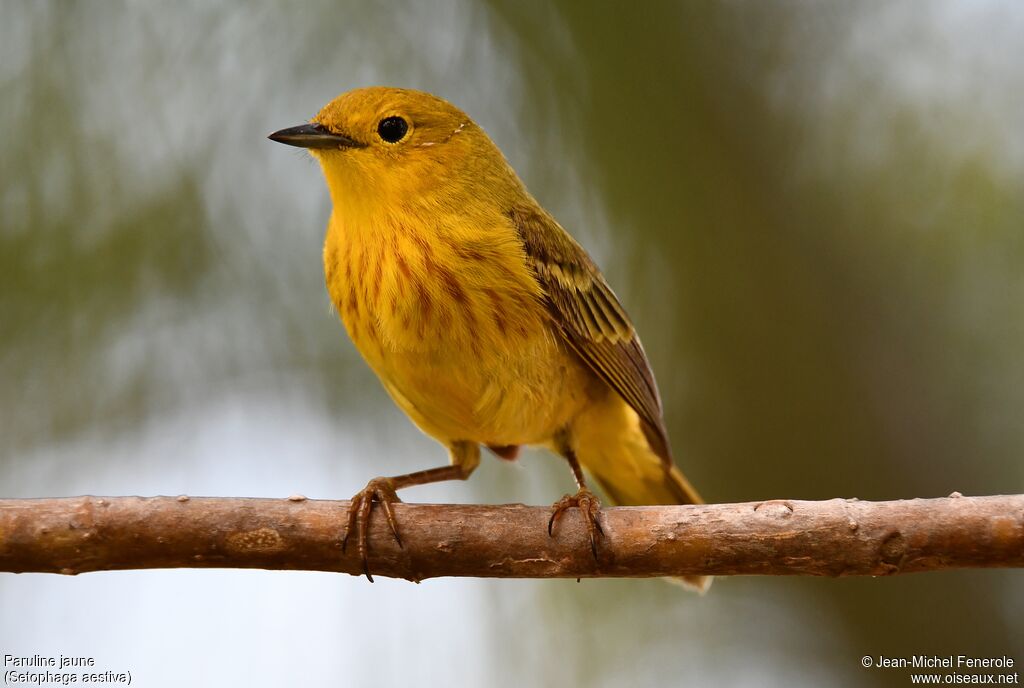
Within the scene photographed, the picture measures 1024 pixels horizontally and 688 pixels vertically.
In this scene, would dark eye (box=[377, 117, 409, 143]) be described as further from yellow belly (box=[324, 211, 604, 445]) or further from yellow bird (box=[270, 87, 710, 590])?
yellow belly (box=[324, 211, 604, 445])

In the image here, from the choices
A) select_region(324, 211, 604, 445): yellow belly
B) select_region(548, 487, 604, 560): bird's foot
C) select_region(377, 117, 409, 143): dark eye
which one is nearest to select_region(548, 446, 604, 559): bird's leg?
select_region(548, 487, 604, 560): bird's foot

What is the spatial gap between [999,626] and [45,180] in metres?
4.33

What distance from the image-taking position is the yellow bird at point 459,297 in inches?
135

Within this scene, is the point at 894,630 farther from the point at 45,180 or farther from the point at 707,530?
the point at 45,180

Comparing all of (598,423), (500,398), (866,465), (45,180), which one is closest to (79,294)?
(45,180)

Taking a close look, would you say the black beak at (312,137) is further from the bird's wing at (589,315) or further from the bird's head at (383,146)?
the bird's wing at (589,315)

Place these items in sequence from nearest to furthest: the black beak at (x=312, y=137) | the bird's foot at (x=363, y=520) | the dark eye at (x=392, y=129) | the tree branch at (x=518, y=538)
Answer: the tree branch at (x=518, y=538)
the bird's foot at (x=363, y=520)
the black beak at (x=312, y=137)
the dark eye at (x=392, y=129)

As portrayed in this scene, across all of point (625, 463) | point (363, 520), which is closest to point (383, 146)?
point (363, 520)

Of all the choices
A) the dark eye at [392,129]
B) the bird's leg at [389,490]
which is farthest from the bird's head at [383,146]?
the bird's leg at [389,490]

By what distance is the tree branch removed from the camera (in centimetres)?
284

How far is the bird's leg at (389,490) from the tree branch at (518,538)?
0.03 m

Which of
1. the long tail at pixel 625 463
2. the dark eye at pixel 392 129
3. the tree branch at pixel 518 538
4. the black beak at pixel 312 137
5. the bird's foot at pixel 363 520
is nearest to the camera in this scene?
the tree branch at pixel 518 538

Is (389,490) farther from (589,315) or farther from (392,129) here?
(392,129)

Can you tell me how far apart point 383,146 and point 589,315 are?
3.07ft
